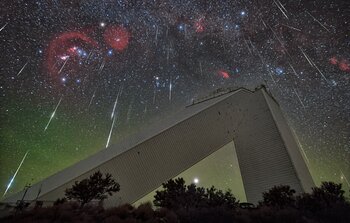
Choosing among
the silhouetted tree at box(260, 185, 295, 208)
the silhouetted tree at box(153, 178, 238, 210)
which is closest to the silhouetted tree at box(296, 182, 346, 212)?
the silhouetted tree at box(260, 185, 295, 208)

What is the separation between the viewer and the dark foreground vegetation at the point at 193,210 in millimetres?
8961

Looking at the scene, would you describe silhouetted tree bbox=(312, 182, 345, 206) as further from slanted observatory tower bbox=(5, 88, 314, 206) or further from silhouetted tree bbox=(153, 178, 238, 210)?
silhouetted tree bbox=(153, 178, 238, 210)

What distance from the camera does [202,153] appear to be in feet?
75.6

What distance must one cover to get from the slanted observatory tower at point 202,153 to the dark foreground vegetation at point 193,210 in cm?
204

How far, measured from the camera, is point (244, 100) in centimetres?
2694

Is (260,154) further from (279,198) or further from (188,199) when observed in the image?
(188,199)

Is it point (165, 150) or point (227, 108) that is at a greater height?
point (227, 108)

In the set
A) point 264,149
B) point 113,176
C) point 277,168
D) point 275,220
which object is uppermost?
point 264,149

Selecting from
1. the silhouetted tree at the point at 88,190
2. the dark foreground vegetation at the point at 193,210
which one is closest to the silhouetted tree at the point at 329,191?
the dark foreground vegetation at the point at 193,210

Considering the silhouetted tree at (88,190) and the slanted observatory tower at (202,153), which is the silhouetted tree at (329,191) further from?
the silhouetted tree at (88,190)

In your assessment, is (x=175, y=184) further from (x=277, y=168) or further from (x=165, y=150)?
(x=277, y=168)

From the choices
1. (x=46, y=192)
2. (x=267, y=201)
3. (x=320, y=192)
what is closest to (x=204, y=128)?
Result: (x=267, y=201)

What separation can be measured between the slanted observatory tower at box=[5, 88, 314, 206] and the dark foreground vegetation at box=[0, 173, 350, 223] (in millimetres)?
2041

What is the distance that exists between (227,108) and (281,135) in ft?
19.6
